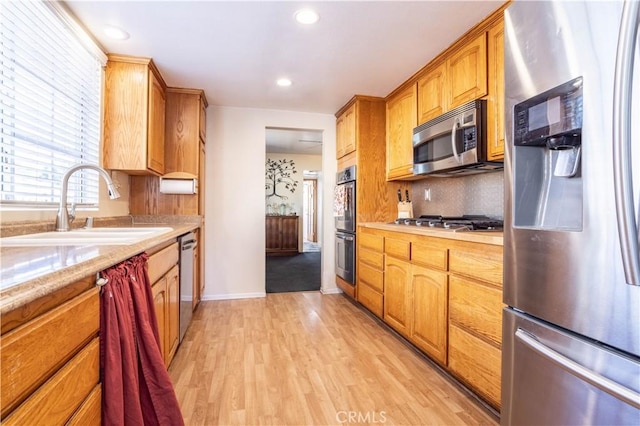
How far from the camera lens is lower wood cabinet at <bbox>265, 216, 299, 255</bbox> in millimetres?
7109

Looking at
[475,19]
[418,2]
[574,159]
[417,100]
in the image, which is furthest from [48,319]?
[417,100]

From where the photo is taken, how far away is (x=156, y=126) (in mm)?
2756

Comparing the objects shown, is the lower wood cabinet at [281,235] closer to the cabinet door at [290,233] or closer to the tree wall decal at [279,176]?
the cabinet door at [290,233]

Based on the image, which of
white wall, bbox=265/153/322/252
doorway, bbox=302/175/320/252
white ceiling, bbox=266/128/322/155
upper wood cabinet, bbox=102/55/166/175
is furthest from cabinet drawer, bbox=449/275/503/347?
doorway, bbox=302/175/320/252

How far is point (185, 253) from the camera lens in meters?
2.49

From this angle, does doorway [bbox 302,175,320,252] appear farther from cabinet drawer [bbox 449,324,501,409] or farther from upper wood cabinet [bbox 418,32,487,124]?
cabinet drawer [bbox 449,324,501,409]

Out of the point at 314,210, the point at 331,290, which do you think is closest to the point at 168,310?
the point at 331,290

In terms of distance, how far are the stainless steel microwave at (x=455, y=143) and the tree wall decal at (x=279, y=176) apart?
4.89 m

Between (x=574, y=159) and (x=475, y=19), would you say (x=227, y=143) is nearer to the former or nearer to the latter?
(x=475, y=19)

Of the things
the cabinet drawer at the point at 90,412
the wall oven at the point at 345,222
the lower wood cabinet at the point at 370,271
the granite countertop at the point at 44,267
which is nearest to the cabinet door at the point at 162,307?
the granite countertop at the point at 44,267

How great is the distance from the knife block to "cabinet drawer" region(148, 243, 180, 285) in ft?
6.85

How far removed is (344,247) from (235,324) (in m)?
1.43

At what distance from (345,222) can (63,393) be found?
3012 mm

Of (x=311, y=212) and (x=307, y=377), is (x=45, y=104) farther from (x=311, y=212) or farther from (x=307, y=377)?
(x=311, y=212)
